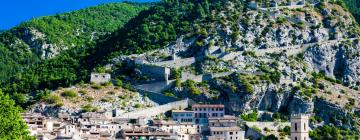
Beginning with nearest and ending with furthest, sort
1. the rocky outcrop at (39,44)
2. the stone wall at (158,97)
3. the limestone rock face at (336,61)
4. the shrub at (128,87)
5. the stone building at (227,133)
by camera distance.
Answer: the stone building at (227,133)
the stone wall at (158,97)
the shrub at (128,87)
the limestone rock face at (336,61)
the rocky outcrop at (39,44)

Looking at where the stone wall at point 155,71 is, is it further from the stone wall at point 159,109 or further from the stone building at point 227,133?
the stone building at point 227,133

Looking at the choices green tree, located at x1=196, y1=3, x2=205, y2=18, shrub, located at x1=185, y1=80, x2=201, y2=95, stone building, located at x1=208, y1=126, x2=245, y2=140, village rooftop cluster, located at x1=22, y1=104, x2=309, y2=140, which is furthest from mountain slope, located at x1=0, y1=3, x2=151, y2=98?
stone building, located at x1=208, y1=126, x2=245, y2=140

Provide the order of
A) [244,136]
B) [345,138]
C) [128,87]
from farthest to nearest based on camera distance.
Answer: [128,87] → [345,138] → [244,136]

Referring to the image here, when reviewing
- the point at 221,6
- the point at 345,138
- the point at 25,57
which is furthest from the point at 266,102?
the point at 25,57

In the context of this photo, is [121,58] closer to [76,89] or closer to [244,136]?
[76,89]

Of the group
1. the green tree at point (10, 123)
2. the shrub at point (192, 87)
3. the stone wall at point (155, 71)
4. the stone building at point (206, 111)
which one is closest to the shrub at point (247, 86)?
the shrub at point (192, 87)
